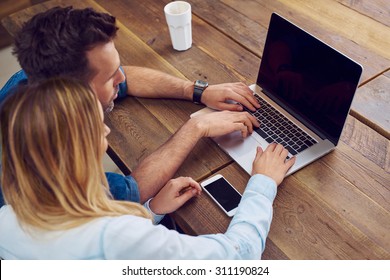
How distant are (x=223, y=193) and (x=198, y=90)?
0.37 meters

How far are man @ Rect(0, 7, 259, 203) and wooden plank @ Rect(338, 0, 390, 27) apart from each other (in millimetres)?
750

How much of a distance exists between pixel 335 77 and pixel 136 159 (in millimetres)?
557

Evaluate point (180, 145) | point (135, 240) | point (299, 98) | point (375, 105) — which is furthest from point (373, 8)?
point (135, 240)

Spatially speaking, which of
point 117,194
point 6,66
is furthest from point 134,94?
point 6,66

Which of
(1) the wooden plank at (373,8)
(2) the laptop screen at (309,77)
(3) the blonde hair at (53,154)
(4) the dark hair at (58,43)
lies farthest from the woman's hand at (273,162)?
(1) the wooden plank at (373,8)

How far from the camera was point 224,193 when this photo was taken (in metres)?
0.99

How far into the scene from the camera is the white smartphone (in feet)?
3.16

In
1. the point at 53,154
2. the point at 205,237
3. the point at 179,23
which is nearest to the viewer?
the point at 53,154

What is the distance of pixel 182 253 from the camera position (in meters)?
0.81

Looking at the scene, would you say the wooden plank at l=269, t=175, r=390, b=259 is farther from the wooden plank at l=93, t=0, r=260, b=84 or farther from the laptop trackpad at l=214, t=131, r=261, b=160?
the wooden plank at l=93, t=0, r=260, b=84

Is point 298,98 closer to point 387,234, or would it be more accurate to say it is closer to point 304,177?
point 304,177

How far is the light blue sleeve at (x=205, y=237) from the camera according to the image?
2.48 ft

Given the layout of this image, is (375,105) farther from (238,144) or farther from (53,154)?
(53,154)

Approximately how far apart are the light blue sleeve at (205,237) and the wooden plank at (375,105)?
0.38 m
